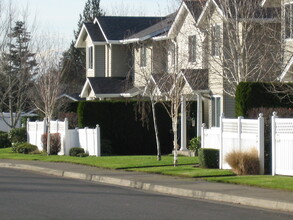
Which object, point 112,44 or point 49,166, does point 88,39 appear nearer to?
point 112,44

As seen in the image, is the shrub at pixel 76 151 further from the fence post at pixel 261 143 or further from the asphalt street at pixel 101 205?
the fence post at pixel 261 143

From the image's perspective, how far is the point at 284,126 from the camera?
20938 millimetres

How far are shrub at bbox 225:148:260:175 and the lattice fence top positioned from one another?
1.22 m

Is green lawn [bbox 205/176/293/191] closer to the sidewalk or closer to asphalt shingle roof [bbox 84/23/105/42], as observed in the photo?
the sidewalk

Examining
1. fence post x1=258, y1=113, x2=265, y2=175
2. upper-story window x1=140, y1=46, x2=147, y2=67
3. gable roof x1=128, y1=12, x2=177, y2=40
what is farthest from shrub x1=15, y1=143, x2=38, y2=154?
fence post x1=258, y1=113, x2=265, y2=175

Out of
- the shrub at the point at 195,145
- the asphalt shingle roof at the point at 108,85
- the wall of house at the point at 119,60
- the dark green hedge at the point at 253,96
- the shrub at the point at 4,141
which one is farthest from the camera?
the wall of house at the point at 119,60

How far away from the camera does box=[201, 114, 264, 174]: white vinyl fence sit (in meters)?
21.9

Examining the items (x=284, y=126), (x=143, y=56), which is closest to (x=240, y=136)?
(x=284, y=126)

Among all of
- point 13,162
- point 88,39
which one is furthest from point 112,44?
point 13,162

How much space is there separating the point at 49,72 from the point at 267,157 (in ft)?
55.9

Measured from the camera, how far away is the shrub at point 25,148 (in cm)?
3769

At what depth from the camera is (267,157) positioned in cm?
2220

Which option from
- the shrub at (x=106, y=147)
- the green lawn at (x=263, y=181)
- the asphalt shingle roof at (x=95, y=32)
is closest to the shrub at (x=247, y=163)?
the green lawn at (x=263, y=181)

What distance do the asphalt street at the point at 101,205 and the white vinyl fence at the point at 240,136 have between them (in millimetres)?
4360
